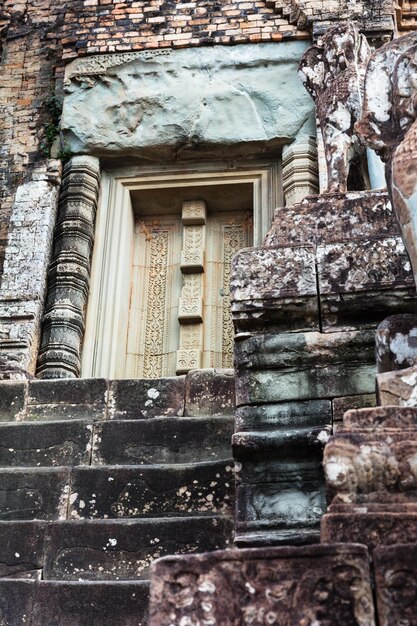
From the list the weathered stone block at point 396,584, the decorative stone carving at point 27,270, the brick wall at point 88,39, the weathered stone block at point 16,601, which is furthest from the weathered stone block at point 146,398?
the brick wall at point 88,39

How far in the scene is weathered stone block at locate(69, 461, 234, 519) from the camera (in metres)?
4.99

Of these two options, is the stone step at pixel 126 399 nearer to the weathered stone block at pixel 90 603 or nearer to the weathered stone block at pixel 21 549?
the weathered stone block at pixel 21 549

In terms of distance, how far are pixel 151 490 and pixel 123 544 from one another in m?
0.48

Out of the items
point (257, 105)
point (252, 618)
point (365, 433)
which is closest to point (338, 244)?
point (365, 433)

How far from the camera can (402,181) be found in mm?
3625

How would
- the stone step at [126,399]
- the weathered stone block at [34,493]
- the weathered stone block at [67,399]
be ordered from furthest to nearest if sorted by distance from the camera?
the weathered stone block at [67,399] < the stone step at [126,399] < the weathered stone block at [34,493]

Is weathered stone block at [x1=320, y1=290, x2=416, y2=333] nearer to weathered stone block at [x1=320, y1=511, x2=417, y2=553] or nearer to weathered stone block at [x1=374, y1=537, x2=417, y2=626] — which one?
weathered stone block at [x1=320, y1=511, x2=417, y2=553]

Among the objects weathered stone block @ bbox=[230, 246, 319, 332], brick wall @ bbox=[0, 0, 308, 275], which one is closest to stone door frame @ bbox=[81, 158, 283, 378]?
brick wall @ bbox=[0, 0, 308, 275]

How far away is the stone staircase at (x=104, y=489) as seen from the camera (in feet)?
13.9

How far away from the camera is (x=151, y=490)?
507 centimetres

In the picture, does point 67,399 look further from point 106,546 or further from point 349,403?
point 349,403

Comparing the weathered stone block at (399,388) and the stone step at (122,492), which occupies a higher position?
the stone step at (122,492)

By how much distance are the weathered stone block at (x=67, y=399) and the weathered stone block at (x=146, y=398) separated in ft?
0.29

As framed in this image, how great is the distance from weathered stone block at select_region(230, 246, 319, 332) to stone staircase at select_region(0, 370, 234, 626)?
102 cm
